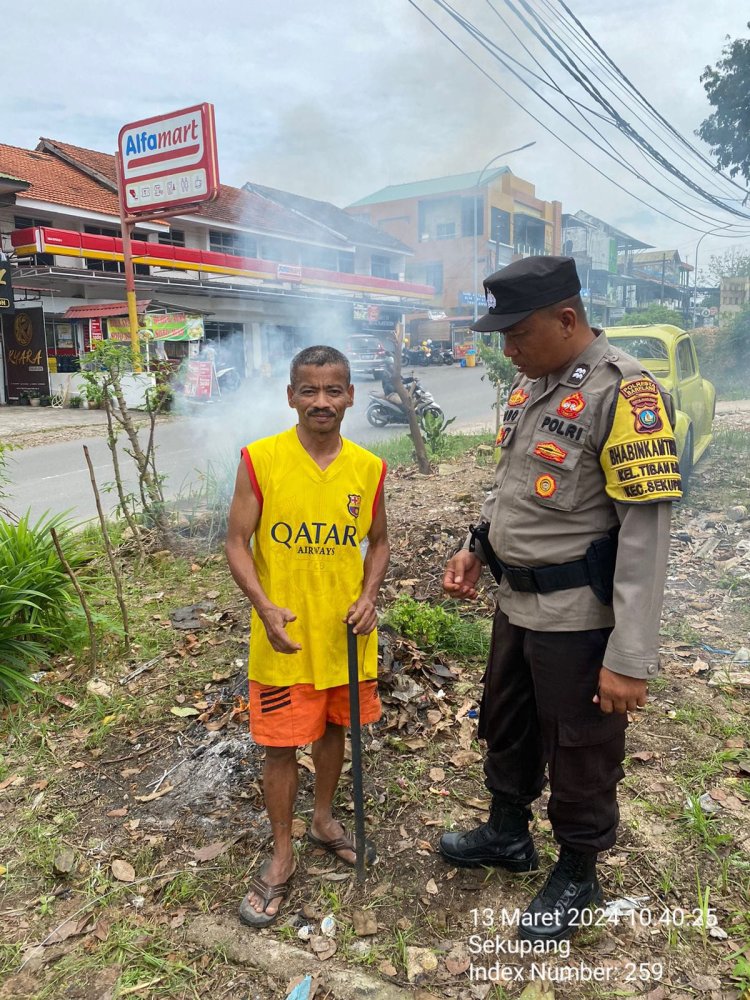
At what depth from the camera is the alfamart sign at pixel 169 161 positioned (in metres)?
14.1

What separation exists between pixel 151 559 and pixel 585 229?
43.1 m

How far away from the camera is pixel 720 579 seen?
4914 millimetres

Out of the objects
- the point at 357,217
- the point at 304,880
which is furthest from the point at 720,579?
the point at 357,217

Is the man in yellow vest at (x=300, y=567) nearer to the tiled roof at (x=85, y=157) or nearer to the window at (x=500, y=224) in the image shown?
the tiled roof at (x=85, y=157)

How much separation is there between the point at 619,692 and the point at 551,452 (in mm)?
654

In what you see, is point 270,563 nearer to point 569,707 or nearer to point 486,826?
point 569,707

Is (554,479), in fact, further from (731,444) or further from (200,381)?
(200,381)

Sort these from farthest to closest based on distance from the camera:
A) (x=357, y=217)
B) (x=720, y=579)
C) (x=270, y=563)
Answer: (x=357, y=217), (x=720, y=579), (x=270, y=563)

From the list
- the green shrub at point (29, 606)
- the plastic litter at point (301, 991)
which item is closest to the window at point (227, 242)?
the green shrub at point (29, 606)

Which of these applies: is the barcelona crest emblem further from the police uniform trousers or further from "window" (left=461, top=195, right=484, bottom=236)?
"window" (left=461, top=195, right=484, bottom=236)

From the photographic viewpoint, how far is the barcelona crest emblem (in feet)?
7.09

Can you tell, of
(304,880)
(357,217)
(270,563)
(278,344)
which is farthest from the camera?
(357,217)

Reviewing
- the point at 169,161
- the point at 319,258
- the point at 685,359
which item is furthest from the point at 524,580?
the point at 319,258

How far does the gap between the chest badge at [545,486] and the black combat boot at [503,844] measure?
1.10 m
